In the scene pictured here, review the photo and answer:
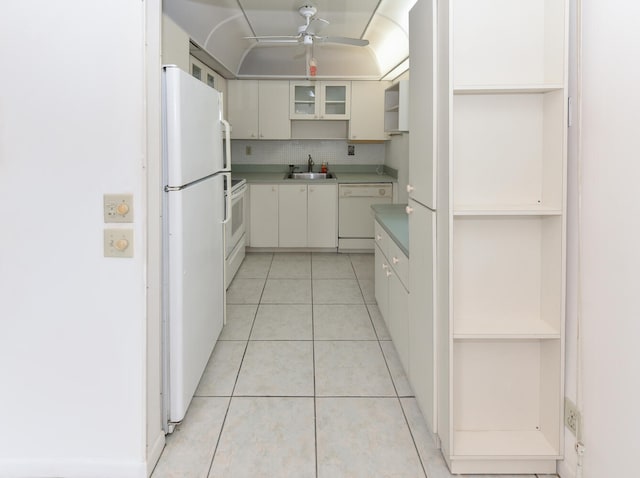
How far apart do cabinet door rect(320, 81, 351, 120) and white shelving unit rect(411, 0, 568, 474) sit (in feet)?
13.6

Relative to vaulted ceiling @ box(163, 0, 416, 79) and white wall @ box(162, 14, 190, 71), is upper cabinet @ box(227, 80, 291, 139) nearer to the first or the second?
vaulted ceiling @ box(163, 0, 416, 79)

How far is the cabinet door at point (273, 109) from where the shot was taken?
616 centimetres

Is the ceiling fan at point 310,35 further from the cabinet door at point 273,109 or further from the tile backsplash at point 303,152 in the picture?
the tile backsplash at point 303,152

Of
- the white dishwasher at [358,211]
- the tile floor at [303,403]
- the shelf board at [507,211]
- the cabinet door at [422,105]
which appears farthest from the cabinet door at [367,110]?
the shelf board at [507,211]

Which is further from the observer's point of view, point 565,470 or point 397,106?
point 397,106

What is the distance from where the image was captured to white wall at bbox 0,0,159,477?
5.91 feet

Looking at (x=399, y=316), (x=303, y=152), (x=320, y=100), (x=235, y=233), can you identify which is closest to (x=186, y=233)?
(x=399, y=316)

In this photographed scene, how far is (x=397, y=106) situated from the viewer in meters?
4.58

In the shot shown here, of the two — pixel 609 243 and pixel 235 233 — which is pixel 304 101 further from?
pixel 609 243

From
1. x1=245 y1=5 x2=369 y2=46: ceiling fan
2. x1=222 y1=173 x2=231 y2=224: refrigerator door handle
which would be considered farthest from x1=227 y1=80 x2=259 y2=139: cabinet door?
x1=222 y1=173 x2=231 y2=224: refrigerator door handle

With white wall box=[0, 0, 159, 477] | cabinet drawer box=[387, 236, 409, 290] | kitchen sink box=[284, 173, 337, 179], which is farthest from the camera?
kitchen sink box=[284, 173, 337, 179]

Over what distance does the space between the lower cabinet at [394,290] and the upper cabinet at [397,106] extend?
100cm

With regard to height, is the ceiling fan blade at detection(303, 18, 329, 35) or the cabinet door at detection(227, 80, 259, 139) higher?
the ceiling fan blade at detection(303, 18, 329, 35)

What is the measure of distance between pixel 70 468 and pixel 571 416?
1.90 metres
